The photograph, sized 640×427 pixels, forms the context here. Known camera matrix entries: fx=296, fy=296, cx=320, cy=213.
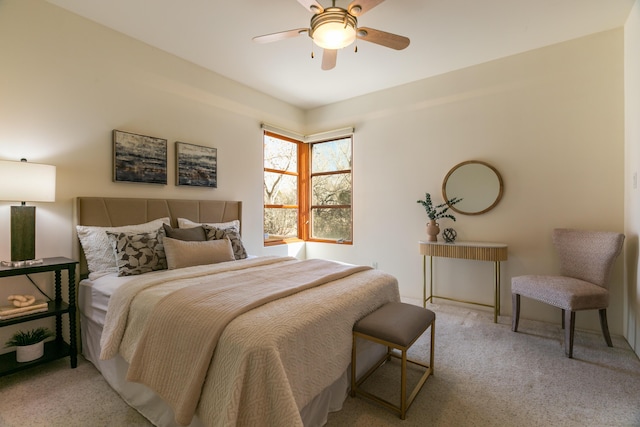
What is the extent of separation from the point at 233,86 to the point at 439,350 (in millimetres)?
3772

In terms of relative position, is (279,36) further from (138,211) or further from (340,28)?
(138,211)

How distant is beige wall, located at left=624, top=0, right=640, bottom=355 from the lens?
2.38 m

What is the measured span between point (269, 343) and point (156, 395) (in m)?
0.90

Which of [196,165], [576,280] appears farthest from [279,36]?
[576,280]

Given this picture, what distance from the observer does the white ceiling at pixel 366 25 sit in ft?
7.98

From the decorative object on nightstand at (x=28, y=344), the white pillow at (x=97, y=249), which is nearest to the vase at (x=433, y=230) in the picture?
the white pillow at (x=97, y=249)

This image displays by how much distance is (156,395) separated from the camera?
1.63m

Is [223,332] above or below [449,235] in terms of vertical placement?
below

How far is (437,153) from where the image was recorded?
147 inches

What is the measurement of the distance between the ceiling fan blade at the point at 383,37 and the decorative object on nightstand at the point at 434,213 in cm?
191

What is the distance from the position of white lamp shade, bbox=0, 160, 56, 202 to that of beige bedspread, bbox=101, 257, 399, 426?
987 mm

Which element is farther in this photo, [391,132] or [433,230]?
[391,132]

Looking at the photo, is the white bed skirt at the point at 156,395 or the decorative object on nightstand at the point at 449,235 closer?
the white bed skirt at the point at 156,395

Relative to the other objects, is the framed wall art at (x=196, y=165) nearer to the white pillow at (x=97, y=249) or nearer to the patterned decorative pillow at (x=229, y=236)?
the patterned decorative pillow at (x=229, y=236)
